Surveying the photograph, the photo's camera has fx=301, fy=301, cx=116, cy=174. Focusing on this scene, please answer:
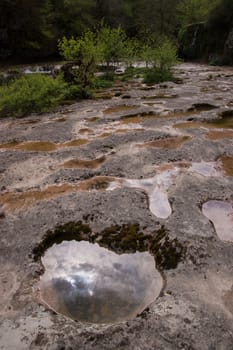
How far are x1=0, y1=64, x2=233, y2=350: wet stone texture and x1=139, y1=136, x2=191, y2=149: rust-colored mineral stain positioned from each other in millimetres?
34

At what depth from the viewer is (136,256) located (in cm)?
534

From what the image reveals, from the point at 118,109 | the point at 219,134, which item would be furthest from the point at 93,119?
the point at 219,134

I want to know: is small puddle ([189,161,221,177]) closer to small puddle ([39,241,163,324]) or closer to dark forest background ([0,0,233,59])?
small puddle ([39,241,163,324])

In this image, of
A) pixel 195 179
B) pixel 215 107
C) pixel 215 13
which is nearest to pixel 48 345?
pixel 195 179

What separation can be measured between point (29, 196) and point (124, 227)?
262 centimetres

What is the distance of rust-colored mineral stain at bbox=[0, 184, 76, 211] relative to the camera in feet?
22.6

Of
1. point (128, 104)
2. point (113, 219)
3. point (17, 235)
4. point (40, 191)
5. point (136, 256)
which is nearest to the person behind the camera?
point (136, 256)

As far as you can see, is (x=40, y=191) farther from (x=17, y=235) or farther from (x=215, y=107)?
(x=215, y=107)

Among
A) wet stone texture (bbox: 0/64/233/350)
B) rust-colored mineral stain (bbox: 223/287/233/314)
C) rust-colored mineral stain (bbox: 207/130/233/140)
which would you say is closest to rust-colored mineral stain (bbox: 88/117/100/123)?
wet stone texture (bbox: 0/64/233/350)

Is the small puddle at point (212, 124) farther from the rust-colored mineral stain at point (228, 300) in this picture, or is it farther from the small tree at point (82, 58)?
the small tree at point (82, 58)

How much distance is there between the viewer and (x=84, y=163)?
8.98m

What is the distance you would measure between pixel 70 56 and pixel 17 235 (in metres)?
15.6

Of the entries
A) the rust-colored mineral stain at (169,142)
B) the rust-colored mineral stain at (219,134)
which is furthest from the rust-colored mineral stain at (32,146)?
the rust-colored mineral stain at (219,134)

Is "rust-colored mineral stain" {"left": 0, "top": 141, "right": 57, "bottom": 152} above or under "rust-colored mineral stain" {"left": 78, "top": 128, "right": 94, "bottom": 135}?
under
